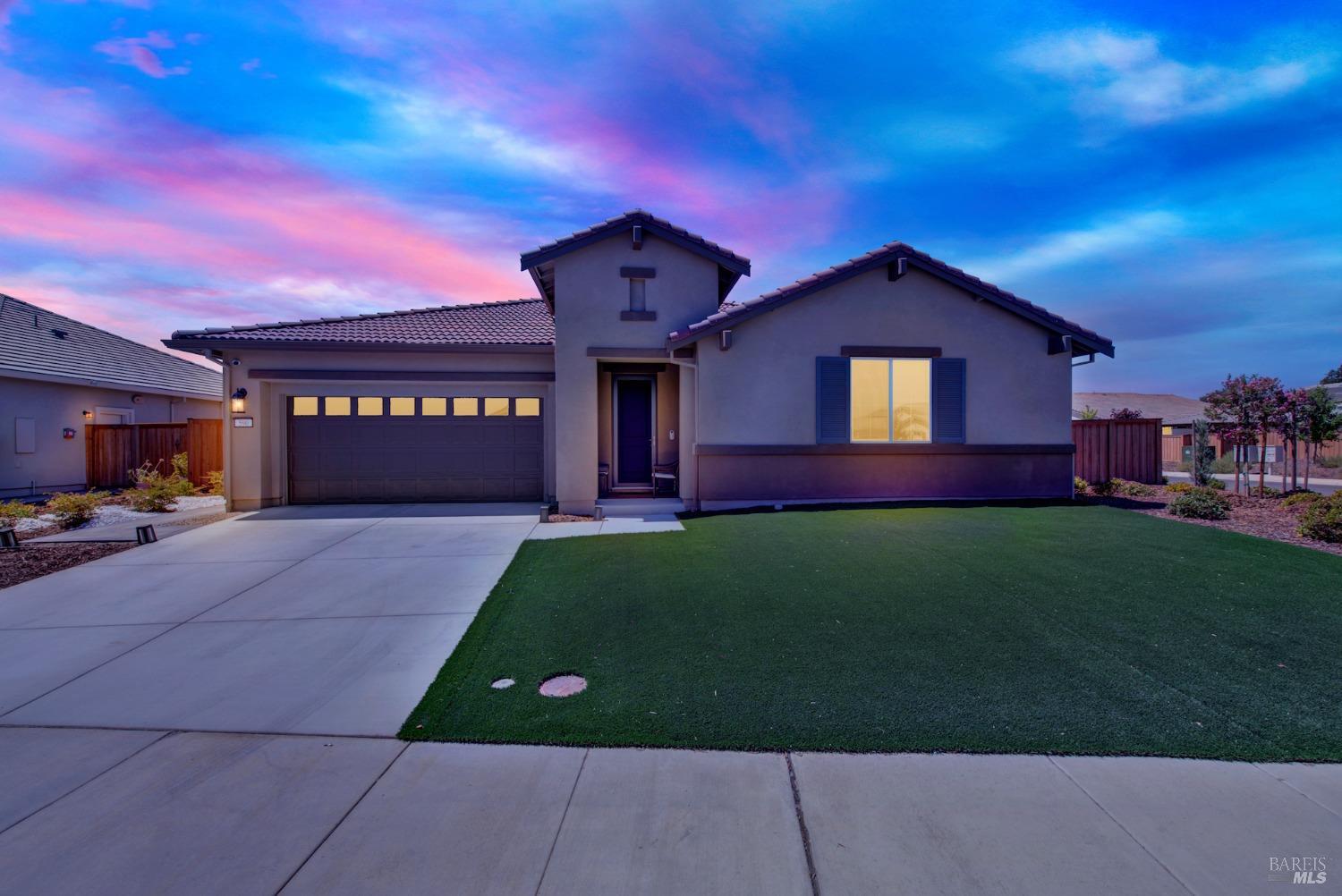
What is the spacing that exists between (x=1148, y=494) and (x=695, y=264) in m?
10.4

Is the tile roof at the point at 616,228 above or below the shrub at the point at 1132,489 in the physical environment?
above

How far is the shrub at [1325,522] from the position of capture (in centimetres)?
745

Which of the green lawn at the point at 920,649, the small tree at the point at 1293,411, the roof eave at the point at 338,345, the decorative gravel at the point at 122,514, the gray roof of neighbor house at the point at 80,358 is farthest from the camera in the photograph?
the gray roof of neighbor house at the point at 80,358

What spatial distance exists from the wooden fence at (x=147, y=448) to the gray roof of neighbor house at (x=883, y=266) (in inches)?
532

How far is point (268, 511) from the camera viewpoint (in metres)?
11.5

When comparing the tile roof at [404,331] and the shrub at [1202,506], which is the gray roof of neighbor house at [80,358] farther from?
the shrub at [1202,506]

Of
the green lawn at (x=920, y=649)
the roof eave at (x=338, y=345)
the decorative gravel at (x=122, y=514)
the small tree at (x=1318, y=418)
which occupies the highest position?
the roof eave at (x=338, y=345)

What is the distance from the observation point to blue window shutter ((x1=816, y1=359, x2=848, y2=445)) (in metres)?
10.5

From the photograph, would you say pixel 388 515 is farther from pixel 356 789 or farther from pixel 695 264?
pixel 356 789

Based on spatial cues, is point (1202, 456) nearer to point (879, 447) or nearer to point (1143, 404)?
point (879, 447)

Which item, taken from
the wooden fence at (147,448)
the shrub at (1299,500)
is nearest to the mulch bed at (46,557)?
the wooden fence at (147,448)

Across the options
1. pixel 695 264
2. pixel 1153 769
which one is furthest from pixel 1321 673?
pixel 695 264

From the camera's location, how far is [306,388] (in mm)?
12102

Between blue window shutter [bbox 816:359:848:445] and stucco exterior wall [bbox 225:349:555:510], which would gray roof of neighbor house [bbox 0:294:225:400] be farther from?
blue window shutter [bbox 816:359:848:445]
